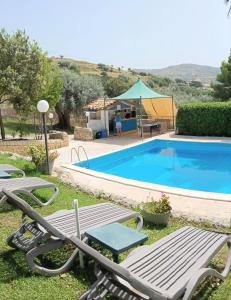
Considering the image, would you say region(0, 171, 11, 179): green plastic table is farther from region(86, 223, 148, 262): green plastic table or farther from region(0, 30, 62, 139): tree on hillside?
region(0, 30, 62, 139): tree on hillside

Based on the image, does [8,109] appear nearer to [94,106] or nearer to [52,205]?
[94,106]

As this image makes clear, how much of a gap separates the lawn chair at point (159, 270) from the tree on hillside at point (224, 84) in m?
30.3

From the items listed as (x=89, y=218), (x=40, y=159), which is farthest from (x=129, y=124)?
(x=89, y=218)

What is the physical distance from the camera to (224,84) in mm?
33312

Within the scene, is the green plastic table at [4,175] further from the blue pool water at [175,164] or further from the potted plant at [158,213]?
the blue pool water at [175,164]

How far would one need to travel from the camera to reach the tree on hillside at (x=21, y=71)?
17688mm

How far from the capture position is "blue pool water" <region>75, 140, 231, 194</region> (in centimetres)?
1332

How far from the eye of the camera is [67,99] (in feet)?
88.2

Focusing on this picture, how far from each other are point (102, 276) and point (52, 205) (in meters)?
4.41

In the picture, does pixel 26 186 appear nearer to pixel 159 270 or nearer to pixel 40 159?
pixel 40 159

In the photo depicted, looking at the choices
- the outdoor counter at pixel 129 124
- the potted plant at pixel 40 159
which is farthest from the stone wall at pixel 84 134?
the potted plant at pixel 40 159

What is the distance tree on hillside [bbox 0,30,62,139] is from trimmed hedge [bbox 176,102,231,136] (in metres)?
8.89

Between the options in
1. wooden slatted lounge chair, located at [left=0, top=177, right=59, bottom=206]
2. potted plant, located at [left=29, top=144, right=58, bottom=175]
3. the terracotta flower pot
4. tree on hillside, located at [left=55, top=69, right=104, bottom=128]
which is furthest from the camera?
tree on hillside, located at [left=55, top=69, right=104, bottom=128]

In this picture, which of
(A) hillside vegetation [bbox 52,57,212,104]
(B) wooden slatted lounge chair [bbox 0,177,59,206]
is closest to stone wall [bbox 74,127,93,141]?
(B) wooden slatted lounge chair [bbox 0,177,59,206]
